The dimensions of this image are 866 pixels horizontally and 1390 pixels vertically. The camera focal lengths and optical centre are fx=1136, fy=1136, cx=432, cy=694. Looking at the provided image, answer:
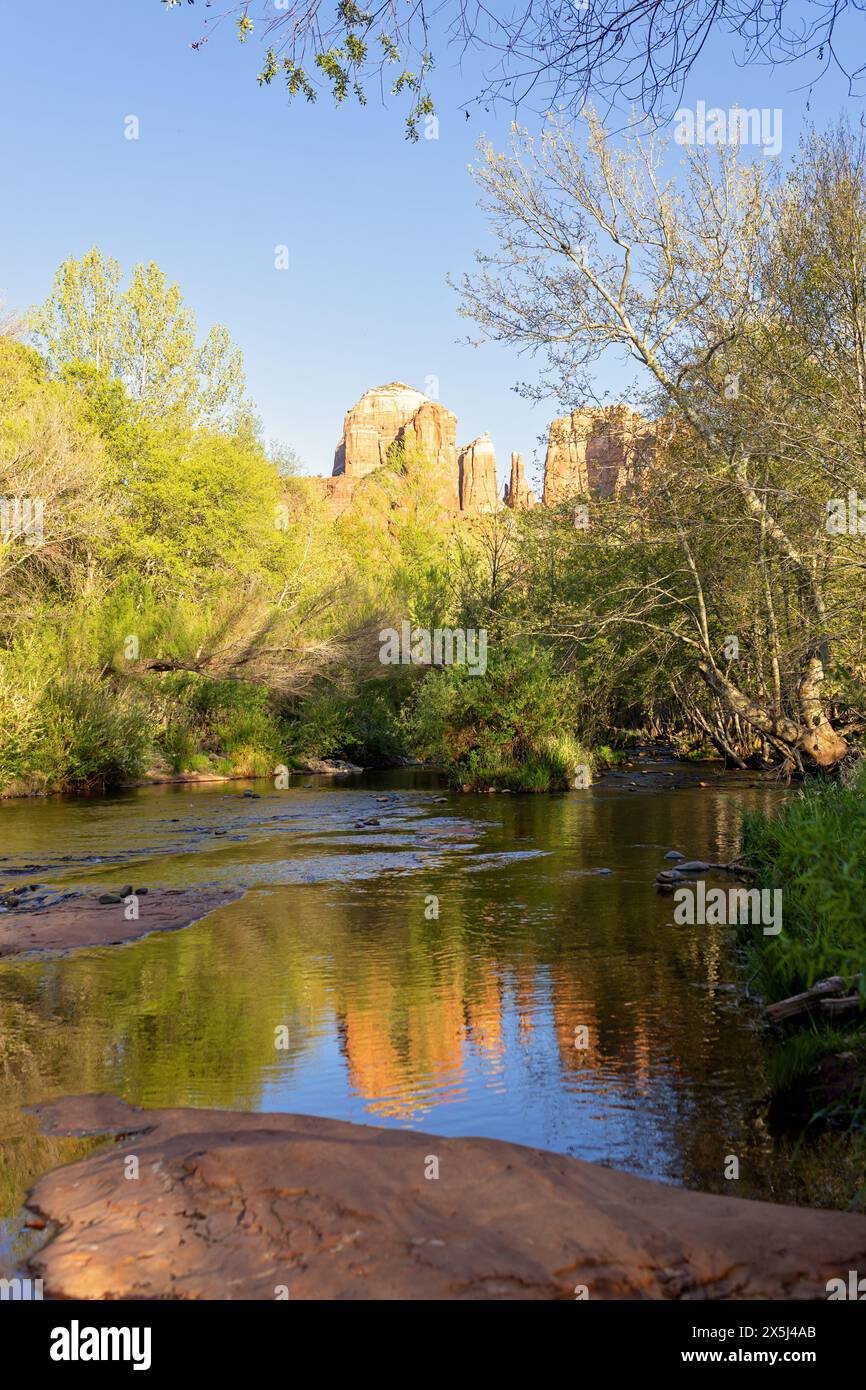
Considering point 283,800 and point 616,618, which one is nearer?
point 616,618

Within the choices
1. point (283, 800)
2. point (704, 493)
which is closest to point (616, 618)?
point (704, 493)

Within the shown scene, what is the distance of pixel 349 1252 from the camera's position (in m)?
4.16

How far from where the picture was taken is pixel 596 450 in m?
26.3

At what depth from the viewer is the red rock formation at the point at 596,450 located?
79.7ft

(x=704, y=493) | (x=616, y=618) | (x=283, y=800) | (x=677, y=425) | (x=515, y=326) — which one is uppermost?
(x=515, y=326)

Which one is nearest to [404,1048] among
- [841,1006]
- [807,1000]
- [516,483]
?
[807,1000]

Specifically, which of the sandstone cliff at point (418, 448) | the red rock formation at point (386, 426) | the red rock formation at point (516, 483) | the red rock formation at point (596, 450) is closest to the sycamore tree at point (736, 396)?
the red rock formation at point (596, 450)

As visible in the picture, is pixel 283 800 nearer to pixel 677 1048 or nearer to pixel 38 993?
pixel 38 993

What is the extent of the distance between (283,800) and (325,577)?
1928cm

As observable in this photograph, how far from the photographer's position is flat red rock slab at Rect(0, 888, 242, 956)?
10.9 meters

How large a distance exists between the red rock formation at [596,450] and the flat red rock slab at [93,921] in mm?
14893

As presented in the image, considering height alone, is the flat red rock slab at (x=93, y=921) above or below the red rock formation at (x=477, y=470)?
below

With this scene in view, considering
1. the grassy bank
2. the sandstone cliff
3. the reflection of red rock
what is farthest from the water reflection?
the sandstone cliff

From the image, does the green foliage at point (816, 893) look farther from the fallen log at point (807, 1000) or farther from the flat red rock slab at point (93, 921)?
the flat red rock slab at point (93, 921)
